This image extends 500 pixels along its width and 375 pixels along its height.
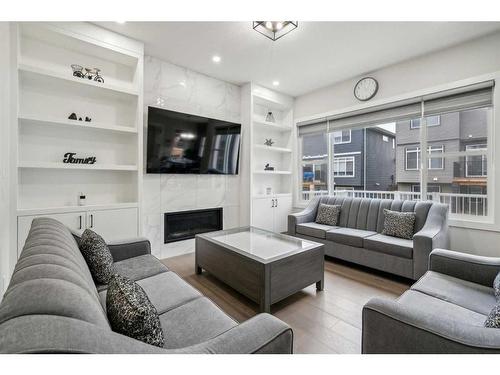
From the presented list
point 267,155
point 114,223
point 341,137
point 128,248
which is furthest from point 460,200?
point 114,223

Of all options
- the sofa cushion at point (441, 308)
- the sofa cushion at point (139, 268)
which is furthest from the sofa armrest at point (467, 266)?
the sofa cushion at point (139, 268)

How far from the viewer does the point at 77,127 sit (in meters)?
2.79

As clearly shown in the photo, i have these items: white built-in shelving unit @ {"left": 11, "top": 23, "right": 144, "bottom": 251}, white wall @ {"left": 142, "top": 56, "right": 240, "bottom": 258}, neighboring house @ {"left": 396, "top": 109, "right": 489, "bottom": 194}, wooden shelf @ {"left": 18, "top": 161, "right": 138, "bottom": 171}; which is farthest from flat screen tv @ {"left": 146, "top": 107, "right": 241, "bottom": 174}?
neighboring house @ {"left": 396, "top": 109, "right": 489, "bottom": 194}

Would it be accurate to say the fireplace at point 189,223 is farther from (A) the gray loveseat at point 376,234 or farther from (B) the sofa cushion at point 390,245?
(B) the sofa cushion at point 390,245

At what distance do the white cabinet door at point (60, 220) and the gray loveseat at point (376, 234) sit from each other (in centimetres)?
287

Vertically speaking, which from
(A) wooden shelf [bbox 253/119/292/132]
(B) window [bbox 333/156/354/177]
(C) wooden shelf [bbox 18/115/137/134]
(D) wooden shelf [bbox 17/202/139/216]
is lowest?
(D) wooden shelf [bbox 17/202/139/216]

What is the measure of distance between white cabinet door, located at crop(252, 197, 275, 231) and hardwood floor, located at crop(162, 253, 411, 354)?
1515 mm

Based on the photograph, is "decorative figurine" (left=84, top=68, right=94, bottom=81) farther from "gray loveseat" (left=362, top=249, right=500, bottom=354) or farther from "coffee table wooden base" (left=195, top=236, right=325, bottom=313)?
"gray loveseat" (left=362, top=249, right=500, bottom=354)

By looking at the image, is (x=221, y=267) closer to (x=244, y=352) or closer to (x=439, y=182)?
(x=244, y=352)

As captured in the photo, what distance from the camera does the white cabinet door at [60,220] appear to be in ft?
7.59

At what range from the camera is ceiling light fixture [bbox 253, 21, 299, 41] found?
8.18ft

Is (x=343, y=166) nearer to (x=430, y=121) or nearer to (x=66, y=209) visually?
(x=430, y=121)

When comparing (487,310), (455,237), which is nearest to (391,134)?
(455,237)

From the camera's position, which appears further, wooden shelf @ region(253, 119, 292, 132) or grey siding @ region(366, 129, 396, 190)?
wooden shelf @ region(253, 119, 292, 132)
